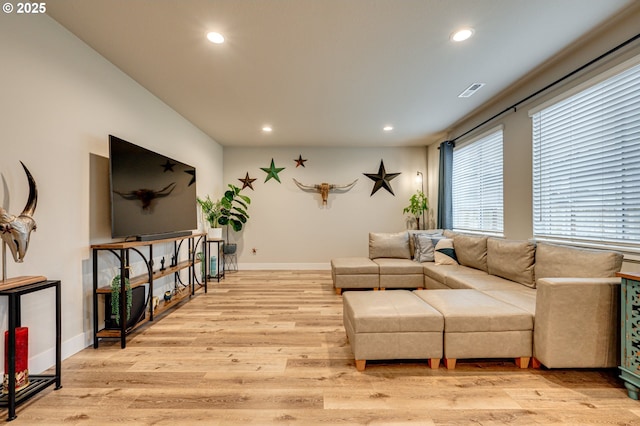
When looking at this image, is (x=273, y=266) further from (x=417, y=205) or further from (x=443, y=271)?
(x=443, y=271)

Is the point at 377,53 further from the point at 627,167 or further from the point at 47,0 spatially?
the point at 47,0

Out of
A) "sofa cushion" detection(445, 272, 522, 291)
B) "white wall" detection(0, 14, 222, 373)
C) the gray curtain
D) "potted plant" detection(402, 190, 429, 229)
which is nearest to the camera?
"white wall" detection(0, 14, 222, 373)

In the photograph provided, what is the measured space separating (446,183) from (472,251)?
1696mm

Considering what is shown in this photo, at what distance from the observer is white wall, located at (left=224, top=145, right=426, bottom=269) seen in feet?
20.0

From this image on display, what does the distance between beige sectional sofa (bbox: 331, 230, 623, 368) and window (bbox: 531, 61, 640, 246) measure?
31cm

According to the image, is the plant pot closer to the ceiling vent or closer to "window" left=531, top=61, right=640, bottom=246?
the ceiling vent

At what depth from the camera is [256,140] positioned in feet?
18.3

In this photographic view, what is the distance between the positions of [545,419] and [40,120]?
376cm

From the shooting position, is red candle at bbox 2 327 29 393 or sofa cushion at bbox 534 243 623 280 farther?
sofa cushion at bbox 534 243 623 280

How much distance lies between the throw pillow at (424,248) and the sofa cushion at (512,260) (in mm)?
1021

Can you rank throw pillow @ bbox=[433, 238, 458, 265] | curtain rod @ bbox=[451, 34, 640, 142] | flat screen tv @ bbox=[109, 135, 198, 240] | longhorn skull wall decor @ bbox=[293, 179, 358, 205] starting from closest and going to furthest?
curtain rod @ bbox=[451, 34, 640, 142]
flat screen tv @ bbox=[109, 135, 198, 240]
throw pillow @ bbox=[433, 238, 458, 265]
longhorn skull wall decor @ bbox=[293, 179, 358, 205]

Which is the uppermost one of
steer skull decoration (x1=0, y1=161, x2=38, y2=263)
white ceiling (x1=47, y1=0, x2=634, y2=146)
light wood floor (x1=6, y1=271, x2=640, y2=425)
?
white ceiling (x1=47, y1=0, x2=634, y2=146)

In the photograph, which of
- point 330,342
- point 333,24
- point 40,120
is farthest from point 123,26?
point 330,342

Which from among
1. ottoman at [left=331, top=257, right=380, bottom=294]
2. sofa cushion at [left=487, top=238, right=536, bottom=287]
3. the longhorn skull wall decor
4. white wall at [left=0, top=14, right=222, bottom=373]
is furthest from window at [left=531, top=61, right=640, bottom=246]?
white wall at [left=0, top=14, right=222, bottom=373]
